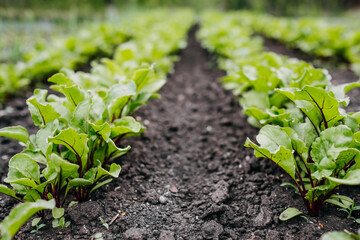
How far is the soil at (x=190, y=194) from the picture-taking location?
5.65ft

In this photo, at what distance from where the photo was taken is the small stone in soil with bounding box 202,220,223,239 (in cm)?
174

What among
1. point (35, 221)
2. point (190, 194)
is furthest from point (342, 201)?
point (35, 221)

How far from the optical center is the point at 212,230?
1.77m

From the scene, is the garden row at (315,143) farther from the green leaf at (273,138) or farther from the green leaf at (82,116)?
the green leaf at (82,116)

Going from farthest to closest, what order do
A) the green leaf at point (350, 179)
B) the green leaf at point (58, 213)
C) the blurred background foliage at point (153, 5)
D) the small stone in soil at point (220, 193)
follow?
the blurred background foliage at point (153, 5), the small stone in soil at point (220, 193), the green leaf at point (58, 213), the green leaf at point (350, 179)

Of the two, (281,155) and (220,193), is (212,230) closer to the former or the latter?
(220,193)

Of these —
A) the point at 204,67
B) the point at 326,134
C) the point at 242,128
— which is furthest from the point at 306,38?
the point at 326,134

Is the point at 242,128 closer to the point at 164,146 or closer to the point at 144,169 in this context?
the point at 164,146

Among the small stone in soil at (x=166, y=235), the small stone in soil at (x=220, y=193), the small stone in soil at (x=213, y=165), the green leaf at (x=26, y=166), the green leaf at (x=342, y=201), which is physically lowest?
the small stone in soil at (x=213, y=165)

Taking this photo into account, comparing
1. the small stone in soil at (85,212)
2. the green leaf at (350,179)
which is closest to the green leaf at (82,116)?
the small stone in soil at (85,212)

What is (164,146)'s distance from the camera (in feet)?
9.41

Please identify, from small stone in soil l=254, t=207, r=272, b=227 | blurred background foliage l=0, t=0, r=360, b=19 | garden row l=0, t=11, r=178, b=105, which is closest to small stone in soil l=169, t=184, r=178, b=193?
small stone in soil l=254, t=207, r=272, b=227

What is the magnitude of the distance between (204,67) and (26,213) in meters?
5.61

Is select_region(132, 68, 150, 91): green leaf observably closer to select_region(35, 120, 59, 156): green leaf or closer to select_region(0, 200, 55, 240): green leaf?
select_region(35, 120, 59, 156): green leaf
